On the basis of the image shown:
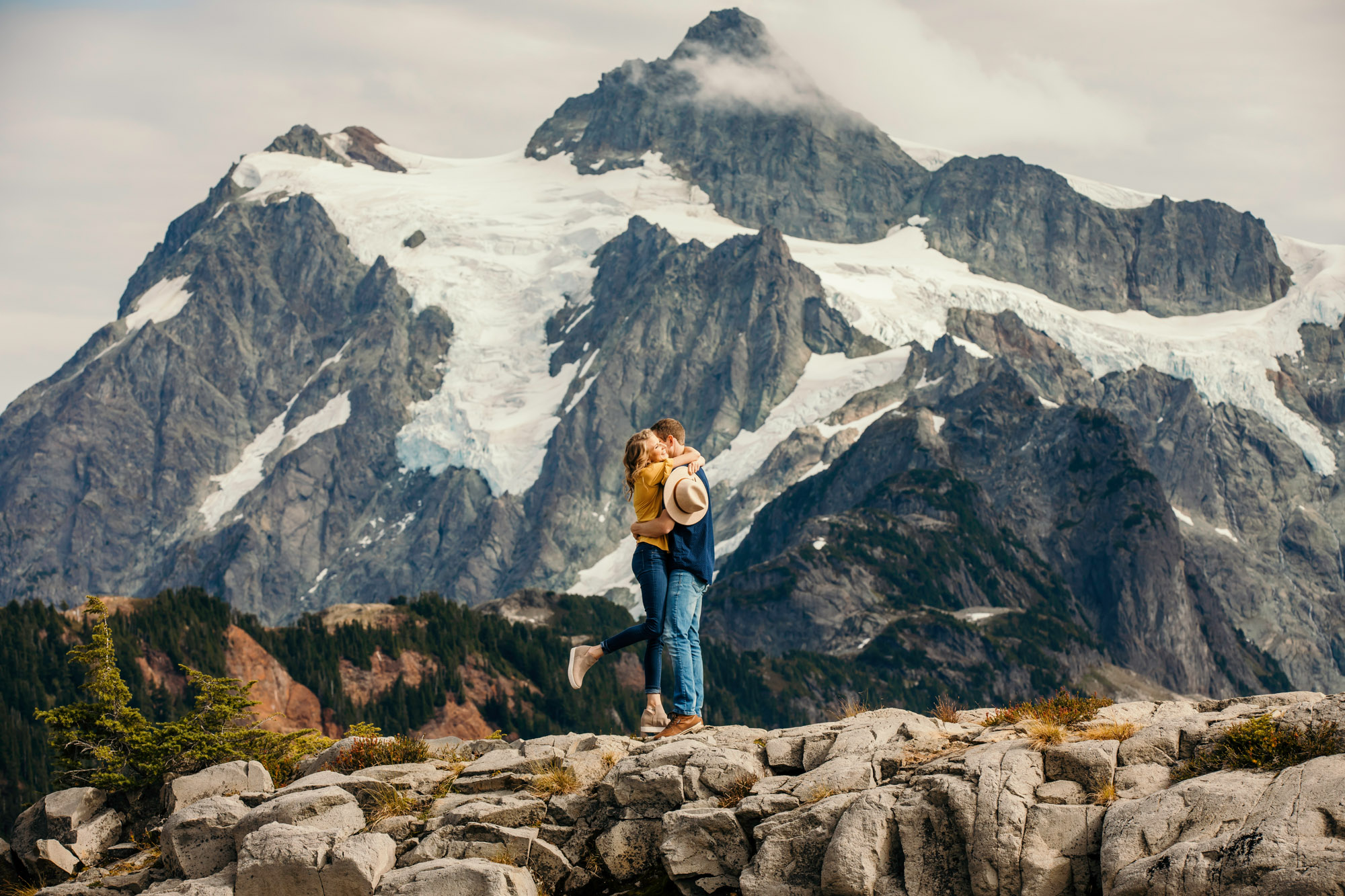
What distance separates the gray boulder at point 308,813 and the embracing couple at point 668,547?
15.1 feet

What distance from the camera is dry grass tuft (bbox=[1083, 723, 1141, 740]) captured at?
74.6ft

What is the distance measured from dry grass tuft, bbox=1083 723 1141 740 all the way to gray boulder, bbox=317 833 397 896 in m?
11.6

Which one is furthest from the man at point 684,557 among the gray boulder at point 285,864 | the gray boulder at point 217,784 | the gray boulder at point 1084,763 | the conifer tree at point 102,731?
the conifer tree at point 102,731

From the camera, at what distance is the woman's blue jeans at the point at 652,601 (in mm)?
25812

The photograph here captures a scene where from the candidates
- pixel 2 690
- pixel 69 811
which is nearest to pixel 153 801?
pixel 69 811

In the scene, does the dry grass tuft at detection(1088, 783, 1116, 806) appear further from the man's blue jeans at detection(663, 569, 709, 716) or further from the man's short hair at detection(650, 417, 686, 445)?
the man's short hair at detection(650, 417, 686, 445)

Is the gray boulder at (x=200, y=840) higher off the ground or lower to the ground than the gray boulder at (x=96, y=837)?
higher

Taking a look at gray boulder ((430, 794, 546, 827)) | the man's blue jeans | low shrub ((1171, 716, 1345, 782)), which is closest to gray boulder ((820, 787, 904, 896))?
low shrub ((1171, 716, 1345, 782))

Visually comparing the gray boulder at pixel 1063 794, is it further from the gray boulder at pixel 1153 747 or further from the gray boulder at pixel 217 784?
the gray boulder at pixel 217 784

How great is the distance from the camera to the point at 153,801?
30375 millimetres

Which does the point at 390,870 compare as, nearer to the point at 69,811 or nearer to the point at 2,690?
the point at 69,811

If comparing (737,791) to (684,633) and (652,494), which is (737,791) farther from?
(652,494)

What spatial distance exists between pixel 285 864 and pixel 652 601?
7560 millimetres

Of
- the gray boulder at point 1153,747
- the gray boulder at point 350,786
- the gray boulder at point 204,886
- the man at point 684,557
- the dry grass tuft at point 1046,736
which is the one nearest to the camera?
the gray boulder at point 1153,747
